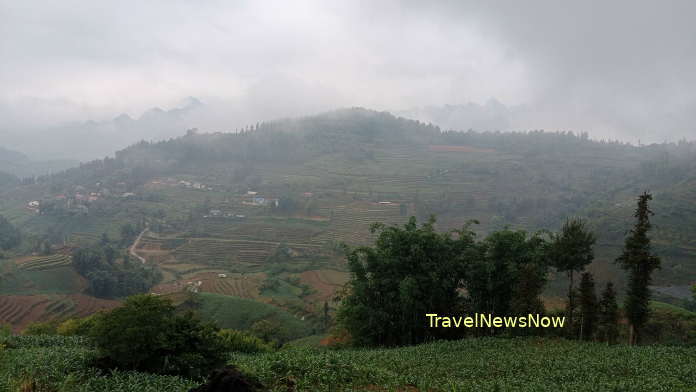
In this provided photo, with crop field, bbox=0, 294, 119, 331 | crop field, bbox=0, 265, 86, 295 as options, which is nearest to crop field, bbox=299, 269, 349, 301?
crop field, bbox=0, 294, 119, 331

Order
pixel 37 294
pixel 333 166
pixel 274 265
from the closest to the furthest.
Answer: pixel 37 294, pixel 274 265, pixel 333 166

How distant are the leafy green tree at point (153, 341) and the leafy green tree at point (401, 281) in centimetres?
1135

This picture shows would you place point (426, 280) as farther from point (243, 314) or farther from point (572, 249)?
point (243, 314)

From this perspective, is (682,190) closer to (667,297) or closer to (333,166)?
(667,297)

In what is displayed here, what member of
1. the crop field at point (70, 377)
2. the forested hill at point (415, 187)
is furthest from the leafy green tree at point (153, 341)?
the forested hill at point (415, 187)

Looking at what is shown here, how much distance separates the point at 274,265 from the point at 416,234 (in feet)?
208

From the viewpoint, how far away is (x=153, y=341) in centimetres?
1271

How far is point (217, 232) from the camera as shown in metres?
109

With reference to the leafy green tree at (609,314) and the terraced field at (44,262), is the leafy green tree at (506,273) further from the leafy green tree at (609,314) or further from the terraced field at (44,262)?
the terraced field at (44,262)

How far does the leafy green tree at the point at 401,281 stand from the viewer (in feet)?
76.7

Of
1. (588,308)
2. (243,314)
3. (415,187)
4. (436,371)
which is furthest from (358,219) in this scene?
(436,371)

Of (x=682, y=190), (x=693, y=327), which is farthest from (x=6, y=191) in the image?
(x=682, y=190)

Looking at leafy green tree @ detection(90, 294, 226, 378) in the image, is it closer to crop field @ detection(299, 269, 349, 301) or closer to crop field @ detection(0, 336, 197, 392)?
crop field @ detection(0, 336, 197, 392)

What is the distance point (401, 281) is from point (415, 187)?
4896 inches
